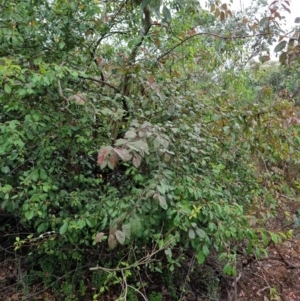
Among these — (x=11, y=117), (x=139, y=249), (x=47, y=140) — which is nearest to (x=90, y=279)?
(x=139, y=249)

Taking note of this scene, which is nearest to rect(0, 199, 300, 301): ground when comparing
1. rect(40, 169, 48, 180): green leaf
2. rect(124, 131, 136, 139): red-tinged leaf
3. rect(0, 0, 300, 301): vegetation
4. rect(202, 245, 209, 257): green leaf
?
rect(0, 0, 300, 301): vegetation

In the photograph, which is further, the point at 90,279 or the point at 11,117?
the point at 90,279

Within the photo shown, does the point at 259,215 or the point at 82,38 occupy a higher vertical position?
the point at 82,38

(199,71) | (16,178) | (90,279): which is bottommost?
(90,279)

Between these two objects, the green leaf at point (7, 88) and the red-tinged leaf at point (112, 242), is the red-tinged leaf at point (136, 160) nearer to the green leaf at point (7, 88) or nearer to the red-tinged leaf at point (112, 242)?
A: the red-tinged leaf at point (112, 242)

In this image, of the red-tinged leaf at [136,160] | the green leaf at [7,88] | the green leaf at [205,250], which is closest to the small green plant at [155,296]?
the green leaf at [205,250]

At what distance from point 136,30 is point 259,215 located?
5.88 ft

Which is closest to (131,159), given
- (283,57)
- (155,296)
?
(283,57)

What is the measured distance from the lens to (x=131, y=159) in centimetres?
161

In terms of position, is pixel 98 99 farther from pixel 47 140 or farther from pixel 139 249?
pixel 139 249

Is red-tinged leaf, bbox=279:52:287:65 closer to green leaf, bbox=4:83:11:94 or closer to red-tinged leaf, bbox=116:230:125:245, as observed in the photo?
red-tinged leaf, bbox=116:230:125:245

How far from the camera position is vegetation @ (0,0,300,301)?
5.82 feet

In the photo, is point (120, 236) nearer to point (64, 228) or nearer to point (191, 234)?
point (191, 234)

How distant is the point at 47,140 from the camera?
6.86 ft
